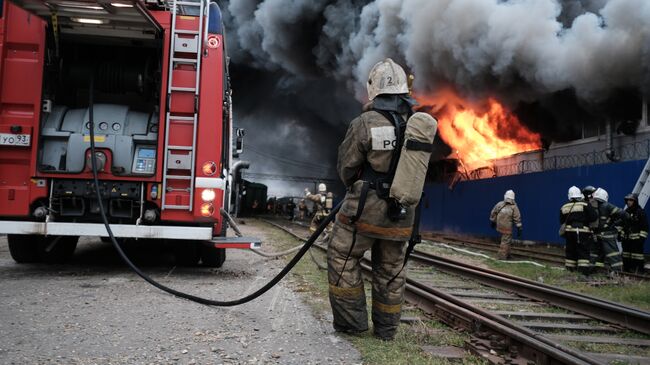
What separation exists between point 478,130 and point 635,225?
1109 cm

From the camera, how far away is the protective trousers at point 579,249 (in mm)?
8562

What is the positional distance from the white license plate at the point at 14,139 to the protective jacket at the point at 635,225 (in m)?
9.27

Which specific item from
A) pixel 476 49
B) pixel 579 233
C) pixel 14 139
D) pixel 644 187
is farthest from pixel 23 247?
pixel 476 49

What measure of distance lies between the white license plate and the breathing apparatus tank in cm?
430

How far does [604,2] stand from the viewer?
569 inches

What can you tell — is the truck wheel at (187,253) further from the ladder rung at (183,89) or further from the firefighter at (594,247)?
the firefighter at (594,247)

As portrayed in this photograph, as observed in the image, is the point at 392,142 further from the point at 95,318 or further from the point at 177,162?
the point at 177,162

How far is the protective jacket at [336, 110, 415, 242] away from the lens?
139 inches

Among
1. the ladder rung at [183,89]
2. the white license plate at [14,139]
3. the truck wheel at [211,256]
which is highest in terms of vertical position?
the ladder rung at [183,89]

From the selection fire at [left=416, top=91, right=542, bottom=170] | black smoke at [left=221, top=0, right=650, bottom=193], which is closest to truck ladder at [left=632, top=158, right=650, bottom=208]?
black smoke at [left=221, top=0, right=650, bottom=193]

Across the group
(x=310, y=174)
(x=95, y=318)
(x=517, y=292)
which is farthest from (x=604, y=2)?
(x=310, y=174)

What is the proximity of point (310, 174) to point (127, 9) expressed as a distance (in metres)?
53.2

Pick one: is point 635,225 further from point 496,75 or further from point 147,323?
point 147,323

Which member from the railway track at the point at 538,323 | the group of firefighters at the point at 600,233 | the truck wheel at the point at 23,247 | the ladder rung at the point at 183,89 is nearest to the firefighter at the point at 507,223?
the group of firefighters at the point at 600,233
